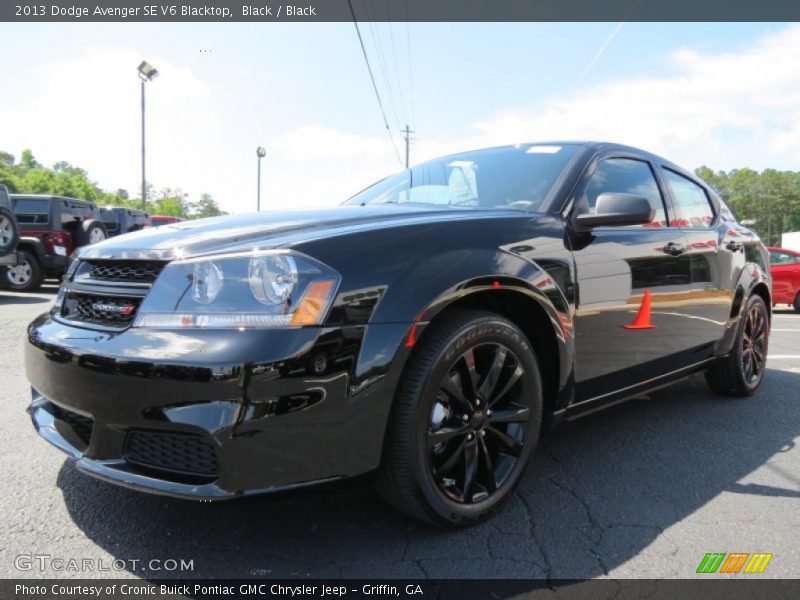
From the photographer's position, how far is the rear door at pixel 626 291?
101 inches

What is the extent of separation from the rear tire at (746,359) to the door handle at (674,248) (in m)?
1.15

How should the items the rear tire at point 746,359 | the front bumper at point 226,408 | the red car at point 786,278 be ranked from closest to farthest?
the front bumper at point 226,408 → the rear tire at point 746,359 → the red car at point 786,278

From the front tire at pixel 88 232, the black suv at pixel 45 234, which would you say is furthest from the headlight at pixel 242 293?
the front tire at pixel 88 232

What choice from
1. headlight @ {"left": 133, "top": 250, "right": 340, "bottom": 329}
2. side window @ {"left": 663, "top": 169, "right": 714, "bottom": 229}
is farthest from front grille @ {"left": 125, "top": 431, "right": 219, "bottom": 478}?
side window @ {"left": 663, "top": 169, "right": 714, "bottom": 229}

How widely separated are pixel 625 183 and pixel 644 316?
761mm

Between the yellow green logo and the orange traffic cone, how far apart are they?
1.07 meters

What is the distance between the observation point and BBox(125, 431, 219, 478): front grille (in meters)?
1.65

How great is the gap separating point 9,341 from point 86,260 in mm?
3974

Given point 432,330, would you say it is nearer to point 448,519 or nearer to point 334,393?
point 334,393

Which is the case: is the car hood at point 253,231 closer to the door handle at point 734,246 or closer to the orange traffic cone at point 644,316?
the orange traffic cone at point 644,316

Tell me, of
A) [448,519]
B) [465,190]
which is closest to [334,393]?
[448,519]

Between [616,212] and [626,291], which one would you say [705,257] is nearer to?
[626,291]

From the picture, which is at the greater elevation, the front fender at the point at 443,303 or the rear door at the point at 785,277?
the front fender at the point at 443,303

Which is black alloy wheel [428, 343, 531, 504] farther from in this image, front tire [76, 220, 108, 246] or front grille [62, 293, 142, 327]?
front tire [76, 220, 108, 246]
